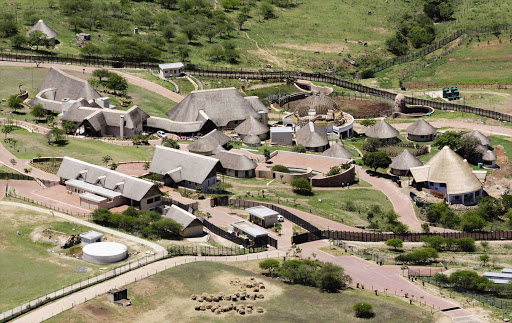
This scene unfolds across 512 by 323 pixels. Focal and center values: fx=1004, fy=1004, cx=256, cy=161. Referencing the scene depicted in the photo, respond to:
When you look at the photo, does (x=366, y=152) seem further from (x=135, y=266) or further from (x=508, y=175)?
(x=135, y=266)

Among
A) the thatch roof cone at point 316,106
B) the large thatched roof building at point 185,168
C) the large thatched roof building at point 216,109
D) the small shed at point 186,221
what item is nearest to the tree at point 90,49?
the large thatched roof building at point 216,109

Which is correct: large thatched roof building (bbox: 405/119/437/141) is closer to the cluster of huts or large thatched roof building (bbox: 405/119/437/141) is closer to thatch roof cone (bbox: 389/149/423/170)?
the cluster of huts

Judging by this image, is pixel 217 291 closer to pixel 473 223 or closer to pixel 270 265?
pixel 270 265

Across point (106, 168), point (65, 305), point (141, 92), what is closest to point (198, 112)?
point (141, 92)

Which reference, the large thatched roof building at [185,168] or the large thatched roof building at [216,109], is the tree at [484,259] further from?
the large thatched roof building at [216,109]

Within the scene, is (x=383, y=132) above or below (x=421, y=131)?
above

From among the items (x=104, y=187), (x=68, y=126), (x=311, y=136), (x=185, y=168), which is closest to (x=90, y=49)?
(x=68, y=126)

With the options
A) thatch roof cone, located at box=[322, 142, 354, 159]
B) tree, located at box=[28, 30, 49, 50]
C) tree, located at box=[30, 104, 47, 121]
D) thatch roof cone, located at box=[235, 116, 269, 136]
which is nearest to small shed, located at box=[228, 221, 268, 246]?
thatch roof cone, located at box=[322, 142, 354, 159]
